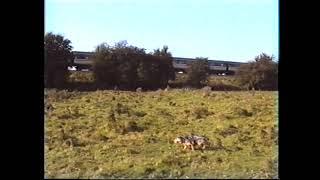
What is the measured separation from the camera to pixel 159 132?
25.1ft

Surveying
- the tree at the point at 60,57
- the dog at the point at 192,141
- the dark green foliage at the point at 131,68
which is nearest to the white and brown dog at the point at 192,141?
the dog at the point at 192,141

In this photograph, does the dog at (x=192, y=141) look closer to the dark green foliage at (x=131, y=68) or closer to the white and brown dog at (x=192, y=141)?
the white and brown dog at (x=192, y=141)

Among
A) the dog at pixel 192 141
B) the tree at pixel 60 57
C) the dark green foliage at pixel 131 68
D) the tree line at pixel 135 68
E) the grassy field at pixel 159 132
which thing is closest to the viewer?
the tree at pixel 60 57

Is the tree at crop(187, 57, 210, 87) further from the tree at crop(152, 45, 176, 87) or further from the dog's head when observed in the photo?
the dog's head

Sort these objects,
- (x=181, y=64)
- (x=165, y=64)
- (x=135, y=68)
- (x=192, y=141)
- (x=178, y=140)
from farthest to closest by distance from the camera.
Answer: (x=178, y=140) < (x=192, y=141) < (x=181, y=64) < (x=135, y=68) < (x=165, y=64)

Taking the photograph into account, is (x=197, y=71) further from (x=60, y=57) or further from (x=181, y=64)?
(x=60, y=57)

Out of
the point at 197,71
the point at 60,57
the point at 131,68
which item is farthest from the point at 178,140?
the point at 60,57

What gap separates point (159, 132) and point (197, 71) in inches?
63.8

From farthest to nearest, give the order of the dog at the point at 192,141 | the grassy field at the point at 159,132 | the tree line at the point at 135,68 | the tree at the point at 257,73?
1. the dog at the point at 192,141
2. the grassy field at the point at 159,132
3. the tree at the point at 257,73
4. the tree line at the point at 135,68

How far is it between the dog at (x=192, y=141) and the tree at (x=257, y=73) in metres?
1.17

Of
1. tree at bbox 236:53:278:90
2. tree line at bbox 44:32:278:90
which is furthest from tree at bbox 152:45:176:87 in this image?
tree at bbox 236:53:278:90

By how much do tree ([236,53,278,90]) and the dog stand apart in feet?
3.83

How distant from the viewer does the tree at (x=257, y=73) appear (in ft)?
18.0
